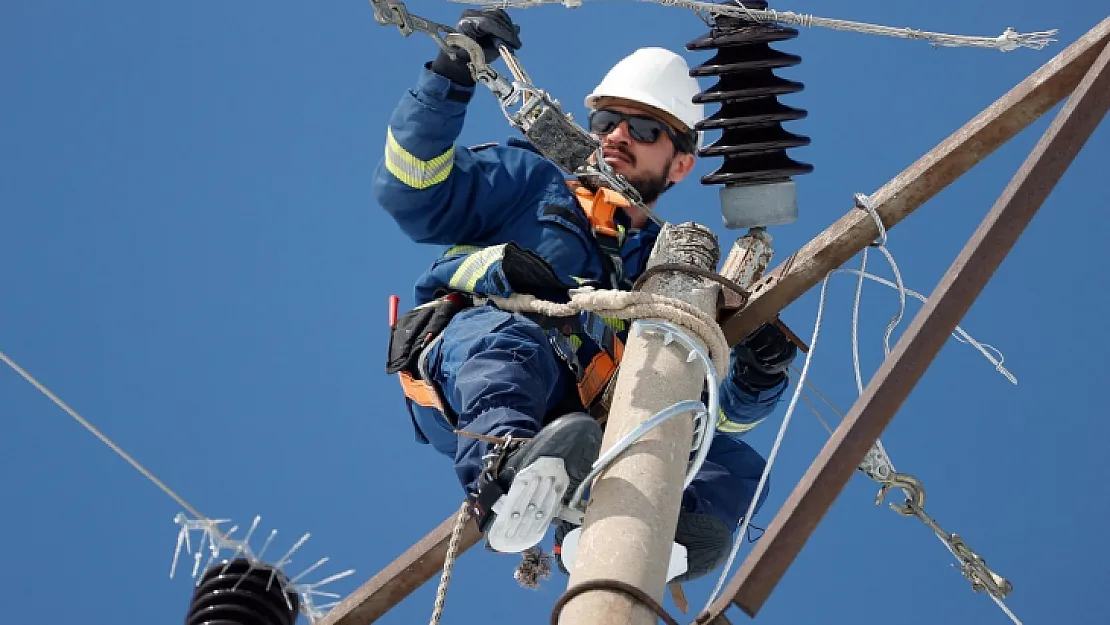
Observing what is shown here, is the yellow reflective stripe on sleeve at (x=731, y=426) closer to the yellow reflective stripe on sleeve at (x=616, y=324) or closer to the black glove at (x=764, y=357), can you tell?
the black glove at (x=764, y=357)

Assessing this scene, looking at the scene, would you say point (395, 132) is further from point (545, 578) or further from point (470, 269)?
point (545, 578)

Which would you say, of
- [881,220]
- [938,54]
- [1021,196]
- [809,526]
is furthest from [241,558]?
[938,54]

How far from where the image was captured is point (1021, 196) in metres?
3.57

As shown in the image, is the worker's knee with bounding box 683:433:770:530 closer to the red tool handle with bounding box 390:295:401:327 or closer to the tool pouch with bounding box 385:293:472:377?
the tool pouch with bounding box 385:293:472:377

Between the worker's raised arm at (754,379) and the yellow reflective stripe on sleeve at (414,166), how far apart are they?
45.8 inches

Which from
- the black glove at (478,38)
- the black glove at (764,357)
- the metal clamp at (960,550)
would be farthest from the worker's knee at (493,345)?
the metal clamp at (960,550)

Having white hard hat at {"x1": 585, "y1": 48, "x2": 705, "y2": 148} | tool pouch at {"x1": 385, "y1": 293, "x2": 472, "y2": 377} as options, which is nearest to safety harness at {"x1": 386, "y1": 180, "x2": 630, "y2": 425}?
tool pouch at {"x1": 385, "y1": 293, "x2": 472, "y2": 377}

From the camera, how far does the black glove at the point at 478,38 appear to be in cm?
441

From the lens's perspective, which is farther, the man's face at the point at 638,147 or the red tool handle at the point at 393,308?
the man's face at the point at 638,147

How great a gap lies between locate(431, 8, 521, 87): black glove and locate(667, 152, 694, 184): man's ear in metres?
1.18

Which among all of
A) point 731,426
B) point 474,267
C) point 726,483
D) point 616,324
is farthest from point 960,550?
point 474,267

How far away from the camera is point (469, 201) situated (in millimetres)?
4789

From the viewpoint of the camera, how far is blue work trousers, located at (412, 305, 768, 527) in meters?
3.71

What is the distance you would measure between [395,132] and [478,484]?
4.77 ft
